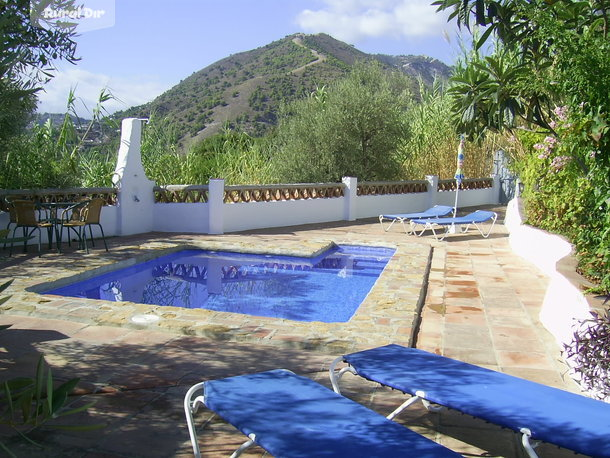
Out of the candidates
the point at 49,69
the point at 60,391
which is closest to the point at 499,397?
the point at 60,391

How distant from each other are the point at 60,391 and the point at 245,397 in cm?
118

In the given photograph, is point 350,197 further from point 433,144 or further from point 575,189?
point 575,189

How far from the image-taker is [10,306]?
553cm

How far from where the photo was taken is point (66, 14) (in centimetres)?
317

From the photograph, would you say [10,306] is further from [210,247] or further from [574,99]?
[574,99]

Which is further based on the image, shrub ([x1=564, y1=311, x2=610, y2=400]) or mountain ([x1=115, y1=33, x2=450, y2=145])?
mountain ([x1=115, y1=33, x2=450, y2=145])

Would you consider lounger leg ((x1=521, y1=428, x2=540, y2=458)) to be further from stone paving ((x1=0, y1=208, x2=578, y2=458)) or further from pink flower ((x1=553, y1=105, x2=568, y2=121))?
pink flower ((x1=553, y1=105, x2=568, y2=121))

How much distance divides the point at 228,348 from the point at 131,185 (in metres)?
7.21

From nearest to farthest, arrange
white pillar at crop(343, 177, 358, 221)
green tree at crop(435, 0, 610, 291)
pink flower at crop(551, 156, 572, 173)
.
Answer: green tree at crop(435, 0, 610, 291) < pink flower at crop(551, 156, 572, 173) < white pillar at crop(343, 177, 358, 221)

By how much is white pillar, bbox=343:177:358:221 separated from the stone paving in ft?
21.0

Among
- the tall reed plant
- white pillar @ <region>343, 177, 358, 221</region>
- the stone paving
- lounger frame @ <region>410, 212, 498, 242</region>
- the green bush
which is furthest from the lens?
the tall reed plant

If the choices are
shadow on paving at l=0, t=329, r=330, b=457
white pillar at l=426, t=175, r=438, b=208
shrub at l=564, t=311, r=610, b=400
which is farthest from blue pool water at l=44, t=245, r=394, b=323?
white pillar at l=426, t=175, r=438, b=208

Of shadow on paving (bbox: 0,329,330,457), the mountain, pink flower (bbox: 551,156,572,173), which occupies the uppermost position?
the mountain

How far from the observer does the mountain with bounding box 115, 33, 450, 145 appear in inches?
1770
